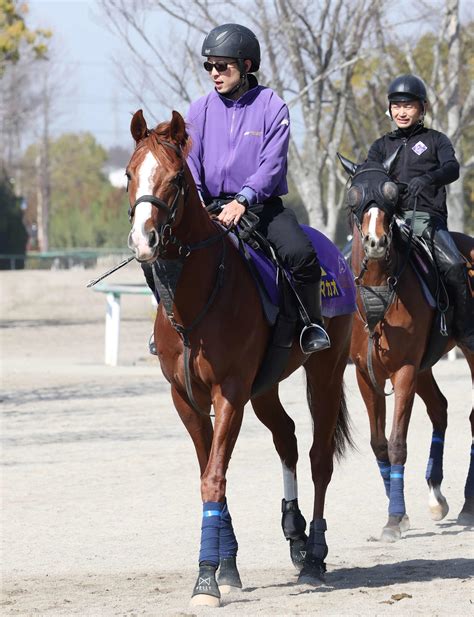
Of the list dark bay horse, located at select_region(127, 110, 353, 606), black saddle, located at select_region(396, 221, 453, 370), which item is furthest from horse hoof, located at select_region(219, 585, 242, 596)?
black saddle, located at select_region(396, 221, 453, 370)

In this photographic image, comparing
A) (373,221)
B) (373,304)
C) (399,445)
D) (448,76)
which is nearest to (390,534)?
(399,445)

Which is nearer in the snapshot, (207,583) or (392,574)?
(207,583)

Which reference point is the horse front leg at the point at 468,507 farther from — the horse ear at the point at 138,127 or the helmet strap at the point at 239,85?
the horse ear at the point at 138,127

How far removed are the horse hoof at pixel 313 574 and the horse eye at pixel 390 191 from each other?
2698mm

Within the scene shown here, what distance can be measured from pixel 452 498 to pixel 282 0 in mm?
14425

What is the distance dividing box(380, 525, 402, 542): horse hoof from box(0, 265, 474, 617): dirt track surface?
Answer: 86 mm

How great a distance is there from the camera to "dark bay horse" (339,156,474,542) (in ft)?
28.7

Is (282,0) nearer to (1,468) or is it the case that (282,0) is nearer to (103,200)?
(1,468)

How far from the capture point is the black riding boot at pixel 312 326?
7234 mm

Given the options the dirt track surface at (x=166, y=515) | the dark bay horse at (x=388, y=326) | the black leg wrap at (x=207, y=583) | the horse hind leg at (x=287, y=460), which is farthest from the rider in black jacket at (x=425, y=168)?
the black leg wrap at (x=207, y=583)

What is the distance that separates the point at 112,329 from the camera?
20.6 m

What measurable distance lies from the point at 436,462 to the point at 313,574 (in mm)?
2804

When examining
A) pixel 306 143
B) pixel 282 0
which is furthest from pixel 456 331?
pixel 306 143

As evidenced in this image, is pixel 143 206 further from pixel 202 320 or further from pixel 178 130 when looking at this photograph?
pixel 202 320
